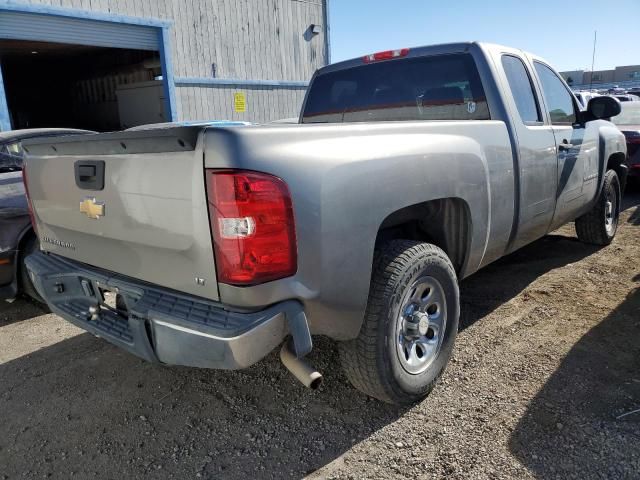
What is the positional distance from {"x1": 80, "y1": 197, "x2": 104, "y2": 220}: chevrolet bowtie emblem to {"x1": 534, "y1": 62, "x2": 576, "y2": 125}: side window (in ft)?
11.1

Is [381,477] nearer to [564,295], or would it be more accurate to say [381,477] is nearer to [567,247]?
[564,295]

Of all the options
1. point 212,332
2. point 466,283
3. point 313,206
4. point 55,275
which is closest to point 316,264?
point 313,206

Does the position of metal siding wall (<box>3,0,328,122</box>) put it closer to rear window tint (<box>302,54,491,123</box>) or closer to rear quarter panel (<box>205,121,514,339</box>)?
rear window tint (<box>302,54,491,123</box>)

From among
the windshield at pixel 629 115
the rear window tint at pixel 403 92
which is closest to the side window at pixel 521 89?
the rear window tint at pixel 403 92

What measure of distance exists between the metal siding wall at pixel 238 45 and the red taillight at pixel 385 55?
25.1 ft

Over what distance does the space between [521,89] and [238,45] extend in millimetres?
9722

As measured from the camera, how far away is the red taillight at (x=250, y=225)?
1.95 metres

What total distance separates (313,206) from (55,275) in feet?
5.53

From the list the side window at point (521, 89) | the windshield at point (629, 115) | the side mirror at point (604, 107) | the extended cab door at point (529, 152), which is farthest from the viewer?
the windshield at point (629, 115)

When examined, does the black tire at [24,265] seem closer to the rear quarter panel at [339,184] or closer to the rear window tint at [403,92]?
the rear window tint at [403,92]

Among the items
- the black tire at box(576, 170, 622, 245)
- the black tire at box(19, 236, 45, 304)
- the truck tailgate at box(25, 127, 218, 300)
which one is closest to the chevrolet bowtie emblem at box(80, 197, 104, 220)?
the truck tailgate at box(25, 127, 218, 300)

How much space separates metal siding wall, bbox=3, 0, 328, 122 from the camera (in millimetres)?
10984

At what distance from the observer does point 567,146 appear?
4.11 meters

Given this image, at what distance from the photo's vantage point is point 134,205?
7.58ft
